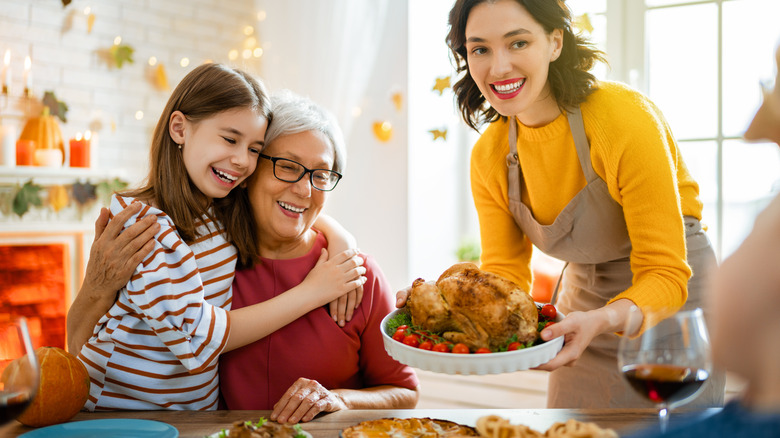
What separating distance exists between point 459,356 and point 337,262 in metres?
0.70

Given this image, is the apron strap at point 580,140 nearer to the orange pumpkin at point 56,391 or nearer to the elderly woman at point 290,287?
the elderly woman at point 290,287

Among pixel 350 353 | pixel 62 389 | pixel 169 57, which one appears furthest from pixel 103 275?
pixel 169 57

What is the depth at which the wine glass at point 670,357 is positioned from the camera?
38.2 inches

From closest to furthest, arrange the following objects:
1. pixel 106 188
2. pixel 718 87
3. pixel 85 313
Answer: pixel 85 313
pixel 718 87
pixel 106 188

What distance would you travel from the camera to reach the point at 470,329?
1315 mm

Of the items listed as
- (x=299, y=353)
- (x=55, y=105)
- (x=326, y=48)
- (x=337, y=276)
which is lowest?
(x=299, y=353)

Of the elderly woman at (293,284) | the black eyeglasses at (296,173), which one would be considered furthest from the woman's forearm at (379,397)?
the black eyeglasses at (296,173)

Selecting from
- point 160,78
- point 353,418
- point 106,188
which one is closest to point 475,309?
point 353,418

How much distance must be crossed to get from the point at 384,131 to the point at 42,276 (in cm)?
255

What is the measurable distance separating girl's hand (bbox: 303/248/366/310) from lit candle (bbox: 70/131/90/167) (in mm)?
2986

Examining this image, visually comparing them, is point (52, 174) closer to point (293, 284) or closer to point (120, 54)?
point (120, 54)

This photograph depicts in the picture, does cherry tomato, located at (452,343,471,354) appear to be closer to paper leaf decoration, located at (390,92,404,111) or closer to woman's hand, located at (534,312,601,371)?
woman's hand, located at (534,312,601,371)

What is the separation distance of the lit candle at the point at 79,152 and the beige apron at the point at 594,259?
10.7 ft

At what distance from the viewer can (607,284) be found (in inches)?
78.7
